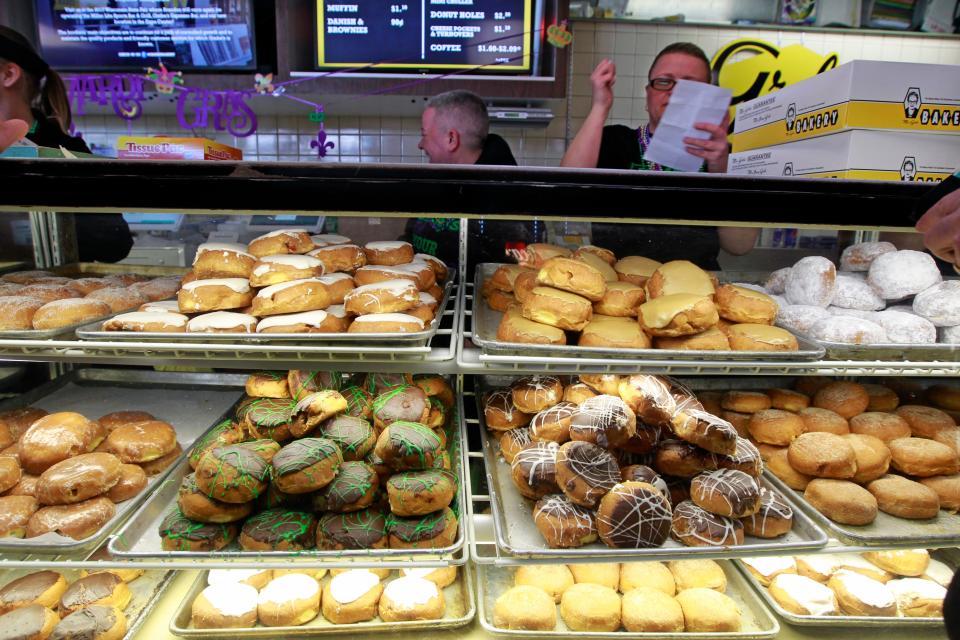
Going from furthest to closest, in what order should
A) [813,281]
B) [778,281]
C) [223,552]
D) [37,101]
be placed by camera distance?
[37,101] → [778,281] → [813,281] → [223,552]

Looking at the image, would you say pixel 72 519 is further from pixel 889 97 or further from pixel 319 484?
pixel 889 97

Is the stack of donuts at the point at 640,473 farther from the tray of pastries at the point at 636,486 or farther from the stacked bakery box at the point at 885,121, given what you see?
the stacked bakery box at the point at 885,121

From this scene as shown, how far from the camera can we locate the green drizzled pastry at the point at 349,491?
58.2 inches

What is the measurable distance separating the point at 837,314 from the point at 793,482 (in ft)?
1.65

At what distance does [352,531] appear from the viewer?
1.45 m

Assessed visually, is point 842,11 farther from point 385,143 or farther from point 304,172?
point 304,172

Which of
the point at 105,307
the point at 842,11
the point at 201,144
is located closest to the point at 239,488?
the point at 105,307

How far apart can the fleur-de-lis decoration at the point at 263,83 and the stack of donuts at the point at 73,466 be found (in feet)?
10.2

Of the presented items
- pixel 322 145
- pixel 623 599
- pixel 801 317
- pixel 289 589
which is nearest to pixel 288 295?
pixel 289 589

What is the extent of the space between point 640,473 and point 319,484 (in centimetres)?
83

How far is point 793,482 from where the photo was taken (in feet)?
5.59

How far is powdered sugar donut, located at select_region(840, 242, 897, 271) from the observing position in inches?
70.2

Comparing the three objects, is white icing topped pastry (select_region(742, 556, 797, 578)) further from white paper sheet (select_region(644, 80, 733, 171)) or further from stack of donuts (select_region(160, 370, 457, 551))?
white paper sheet (select_region(644, 80, 733, 171))

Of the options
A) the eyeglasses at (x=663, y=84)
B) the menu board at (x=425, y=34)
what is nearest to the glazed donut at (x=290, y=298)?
the eyeglasses at (x=663, y=84)
